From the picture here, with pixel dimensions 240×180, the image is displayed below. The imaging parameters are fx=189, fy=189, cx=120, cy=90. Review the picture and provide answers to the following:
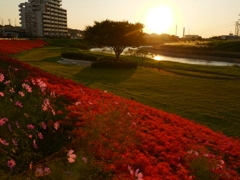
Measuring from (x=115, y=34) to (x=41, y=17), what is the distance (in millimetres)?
103556

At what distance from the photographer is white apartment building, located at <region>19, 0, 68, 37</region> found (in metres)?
114

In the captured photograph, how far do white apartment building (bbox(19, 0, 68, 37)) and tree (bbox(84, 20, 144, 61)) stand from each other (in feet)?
315

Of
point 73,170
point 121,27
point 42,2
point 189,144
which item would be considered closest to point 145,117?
point 189,144

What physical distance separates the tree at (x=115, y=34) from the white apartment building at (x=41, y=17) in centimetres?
9592

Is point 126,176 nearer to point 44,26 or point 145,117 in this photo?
point 145,117

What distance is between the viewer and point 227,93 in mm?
15102

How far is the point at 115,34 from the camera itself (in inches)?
1080

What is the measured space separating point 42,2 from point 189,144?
137486 mm

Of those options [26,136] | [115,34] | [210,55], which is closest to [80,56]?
[115,34]

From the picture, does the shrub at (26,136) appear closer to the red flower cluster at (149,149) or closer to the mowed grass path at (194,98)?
the red flower cluster at (149,149)

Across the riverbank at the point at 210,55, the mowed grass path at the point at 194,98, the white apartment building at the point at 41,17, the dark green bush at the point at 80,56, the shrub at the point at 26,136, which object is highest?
the white apartment building at the point at 41,17

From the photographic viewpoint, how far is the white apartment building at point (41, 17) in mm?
113688

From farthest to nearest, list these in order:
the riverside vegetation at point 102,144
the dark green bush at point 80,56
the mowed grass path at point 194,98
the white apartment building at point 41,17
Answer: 1. the white apartment building at point 41,17
2. the dark green bush at point 80,56
3. the mowed grass path at point 194,98
4. the riverside vegetation at point 102,144

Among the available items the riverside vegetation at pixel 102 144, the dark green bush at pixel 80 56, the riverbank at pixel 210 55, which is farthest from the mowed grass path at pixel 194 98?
the riverbank at pixel 210 55
